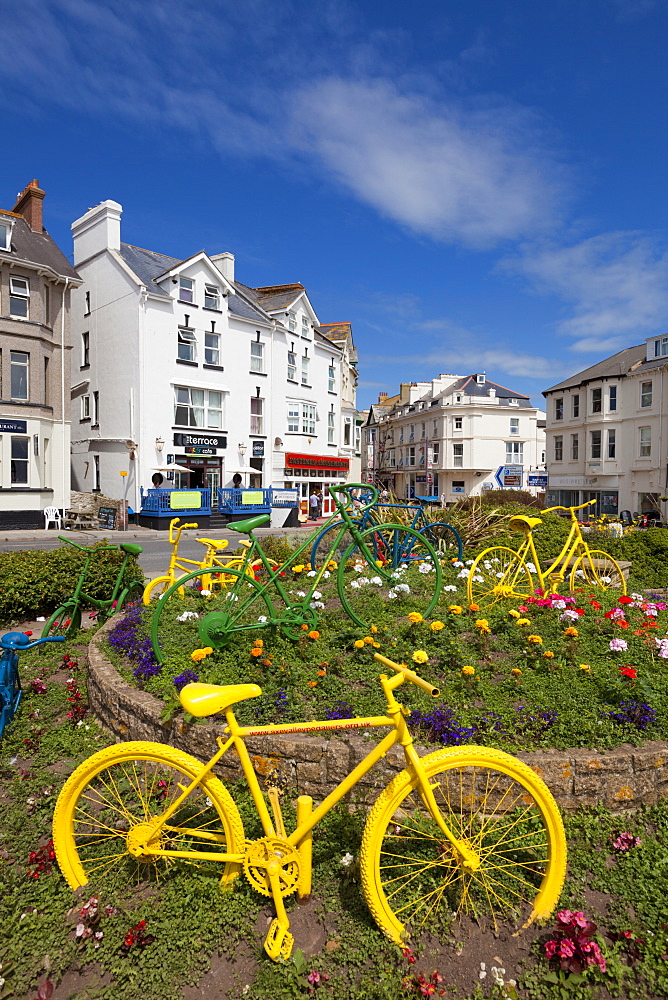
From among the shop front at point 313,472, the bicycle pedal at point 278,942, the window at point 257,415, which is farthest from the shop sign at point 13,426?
the bicycle pedal at point 278,942

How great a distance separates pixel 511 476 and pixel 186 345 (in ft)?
104

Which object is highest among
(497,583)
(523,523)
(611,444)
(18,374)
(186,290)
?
(186,290)

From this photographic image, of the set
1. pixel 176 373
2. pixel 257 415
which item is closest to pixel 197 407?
pixel 176 373

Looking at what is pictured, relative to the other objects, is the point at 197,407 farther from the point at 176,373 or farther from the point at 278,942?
the point at 278,942

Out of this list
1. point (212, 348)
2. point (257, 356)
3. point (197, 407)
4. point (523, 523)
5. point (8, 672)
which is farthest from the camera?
point (257, 356)

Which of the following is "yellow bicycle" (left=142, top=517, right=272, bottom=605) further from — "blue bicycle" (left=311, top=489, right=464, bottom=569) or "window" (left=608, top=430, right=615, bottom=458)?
"window" (left=608, top=430, right=615, bottom=458)

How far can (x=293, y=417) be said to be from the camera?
114 ft

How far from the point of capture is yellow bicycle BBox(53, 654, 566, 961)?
2.76m

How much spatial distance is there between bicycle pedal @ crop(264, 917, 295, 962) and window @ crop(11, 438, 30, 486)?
24.4 m

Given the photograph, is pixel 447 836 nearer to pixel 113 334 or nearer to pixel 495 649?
pixel 495 649

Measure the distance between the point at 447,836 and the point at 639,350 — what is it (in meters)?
37.3

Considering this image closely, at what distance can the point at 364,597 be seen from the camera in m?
6.20

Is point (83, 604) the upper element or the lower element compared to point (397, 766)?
upper

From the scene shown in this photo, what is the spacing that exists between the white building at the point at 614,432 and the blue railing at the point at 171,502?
2118 cm
